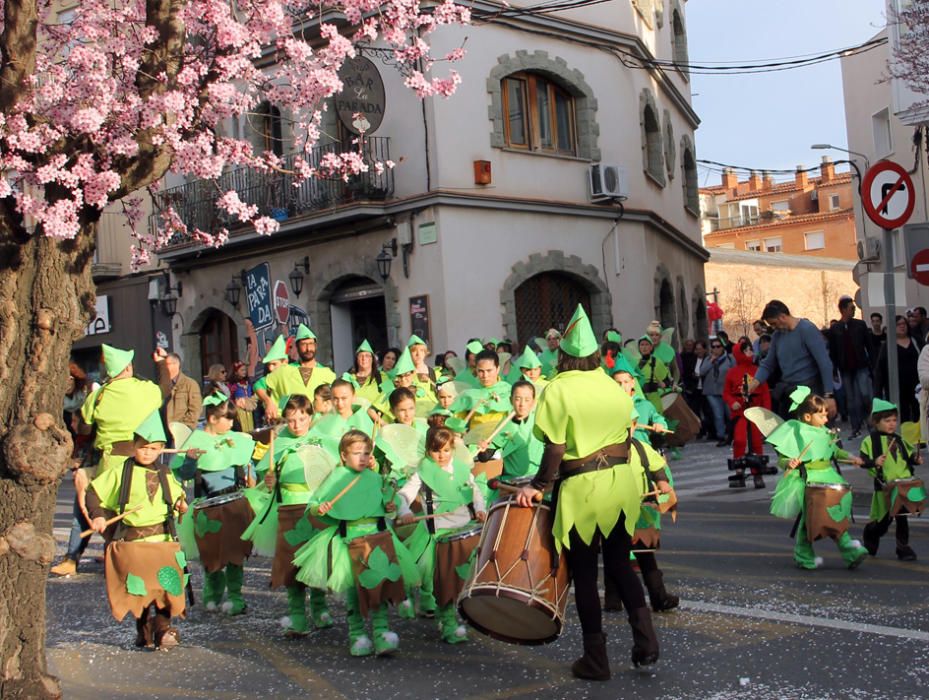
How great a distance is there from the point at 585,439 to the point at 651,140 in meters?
22.8

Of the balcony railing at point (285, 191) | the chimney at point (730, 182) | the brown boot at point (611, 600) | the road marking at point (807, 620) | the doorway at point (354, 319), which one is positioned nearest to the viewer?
the road marking at point (807, 620)

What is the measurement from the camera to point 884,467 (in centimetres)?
952

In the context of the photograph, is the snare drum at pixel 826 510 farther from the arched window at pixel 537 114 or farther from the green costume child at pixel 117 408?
the arched window at pixel 537 114

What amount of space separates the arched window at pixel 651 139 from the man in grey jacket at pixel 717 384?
797 centimetres

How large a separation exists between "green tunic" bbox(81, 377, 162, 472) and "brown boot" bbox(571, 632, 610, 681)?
4566 millimetres

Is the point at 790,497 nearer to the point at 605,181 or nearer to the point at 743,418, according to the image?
the point at 743,418

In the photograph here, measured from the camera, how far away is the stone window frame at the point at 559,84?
934 inches

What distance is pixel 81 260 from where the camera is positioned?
6578 mm

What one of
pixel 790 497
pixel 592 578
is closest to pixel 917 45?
pixel 790 497

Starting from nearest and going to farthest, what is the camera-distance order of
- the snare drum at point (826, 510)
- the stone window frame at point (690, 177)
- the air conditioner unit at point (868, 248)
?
1. the snare drum at point (826, 510)
2. the stone window frame at point (690, 177)
3. the air conditioner unit at point (868, 248)

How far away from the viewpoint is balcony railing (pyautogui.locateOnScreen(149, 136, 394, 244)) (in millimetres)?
23500

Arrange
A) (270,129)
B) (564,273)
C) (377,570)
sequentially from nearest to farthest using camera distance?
(377,570) → (564,273) → (270,129)

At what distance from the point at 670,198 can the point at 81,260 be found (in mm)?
24481

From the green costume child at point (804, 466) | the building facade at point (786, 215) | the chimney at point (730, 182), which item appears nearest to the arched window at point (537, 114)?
the green costume child at point (804, 466)
